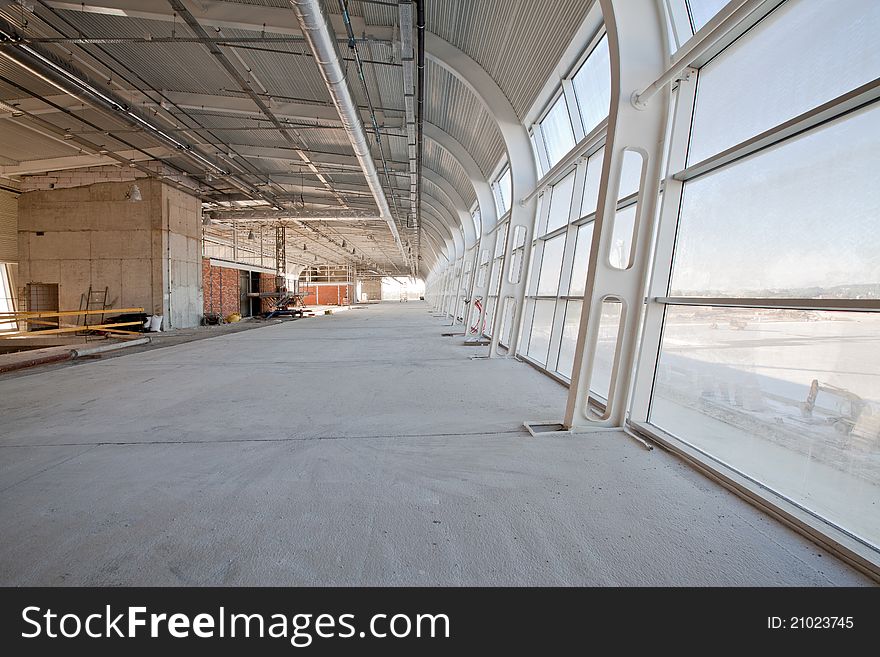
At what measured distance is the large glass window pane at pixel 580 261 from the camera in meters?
9.16

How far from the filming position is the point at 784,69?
4148 mm

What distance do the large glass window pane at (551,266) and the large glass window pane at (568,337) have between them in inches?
63.6

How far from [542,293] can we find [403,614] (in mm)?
10510

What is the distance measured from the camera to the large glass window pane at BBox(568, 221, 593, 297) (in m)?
9.16

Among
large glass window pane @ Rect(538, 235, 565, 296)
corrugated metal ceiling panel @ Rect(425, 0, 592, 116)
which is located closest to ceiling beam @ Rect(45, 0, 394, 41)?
corrugated metal ceiling panel @ Rect(425, 0, 592, 116)

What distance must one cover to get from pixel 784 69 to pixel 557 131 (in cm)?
711

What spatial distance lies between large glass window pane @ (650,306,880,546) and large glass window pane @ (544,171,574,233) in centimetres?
608

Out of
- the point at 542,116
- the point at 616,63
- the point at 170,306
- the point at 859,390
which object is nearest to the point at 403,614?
the point at 859,390

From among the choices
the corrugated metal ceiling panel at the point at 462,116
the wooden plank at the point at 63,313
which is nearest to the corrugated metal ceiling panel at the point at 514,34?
the corrugated metal ceiling panel at the point at 462,116

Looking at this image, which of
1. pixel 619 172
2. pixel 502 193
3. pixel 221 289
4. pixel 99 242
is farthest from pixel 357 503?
pixel 221 289

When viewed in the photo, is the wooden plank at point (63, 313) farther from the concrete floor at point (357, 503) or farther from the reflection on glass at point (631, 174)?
the reflection on glass at point (631, 174)

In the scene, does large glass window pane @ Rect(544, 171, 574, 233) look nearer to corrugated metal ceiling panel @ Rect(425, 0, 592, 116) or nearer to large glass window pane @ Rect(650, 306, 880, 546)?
corrugated metal ceiling panel @ Rect(425, 0, 592, 116)

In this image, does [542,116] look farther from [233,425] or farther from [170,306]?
[170,306]

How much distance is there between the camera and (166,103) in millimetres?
14672
